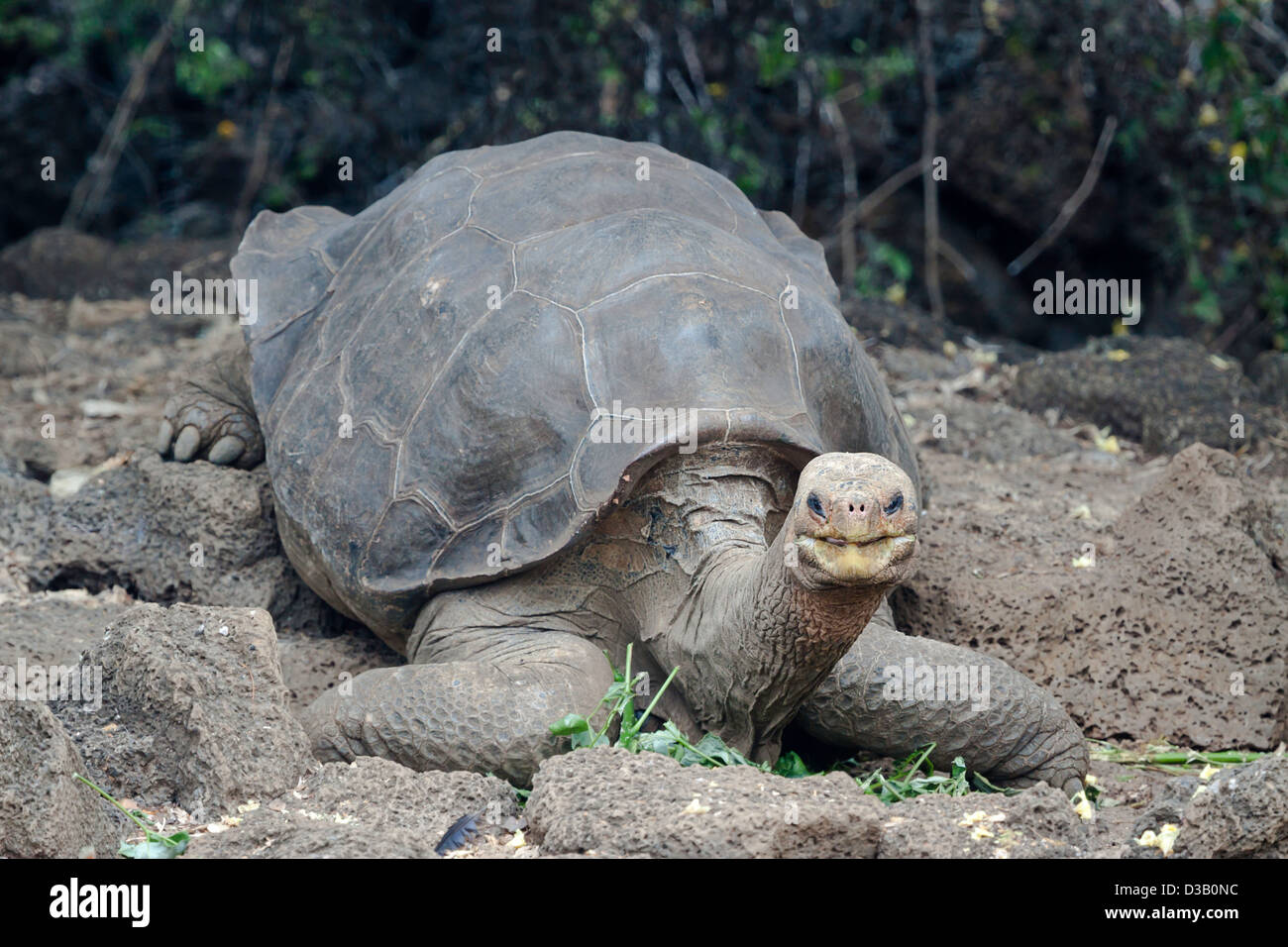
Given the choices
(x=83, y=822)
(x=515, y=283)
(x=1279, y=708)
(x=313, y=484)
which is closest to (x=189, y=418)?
(x=313, y=484)

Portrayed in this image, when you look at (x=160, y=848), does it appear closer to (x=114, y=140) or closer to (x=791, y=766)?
(x=791, y=766)

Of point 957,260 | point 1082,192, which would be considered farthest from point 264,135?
point 1082,192

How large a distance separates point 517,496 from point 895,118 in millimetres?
5411

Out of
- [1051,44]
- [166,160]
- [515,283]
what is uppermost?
[1051,44]

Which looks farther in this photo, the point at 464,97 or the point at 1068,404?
the point at 464,97

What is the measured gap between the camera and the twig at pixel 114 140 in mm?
7742

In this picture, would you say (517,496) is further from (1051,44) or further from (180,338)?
(1051,44)

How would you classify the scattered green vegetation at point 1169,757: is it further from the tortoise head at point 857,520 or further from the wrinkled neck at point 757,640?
the tortoise head at point 857,520

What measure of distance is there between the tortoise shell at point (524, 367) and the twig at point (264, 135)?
13.7 feet

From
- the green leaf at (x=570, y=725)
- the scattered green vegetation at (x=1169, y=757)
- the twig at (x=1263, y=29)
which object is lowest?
the scattered green vegetation at (x=1169, y=757)

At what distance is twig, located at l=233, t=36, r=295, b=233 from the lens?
25.8 feet

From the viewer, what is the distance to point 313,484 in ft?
11.9

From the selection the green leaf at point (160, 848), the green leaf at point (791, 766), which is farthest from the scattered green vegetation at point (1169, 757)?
the green leaf at point (160, 848)

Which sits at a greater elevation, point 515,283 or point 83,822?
point 515,283
